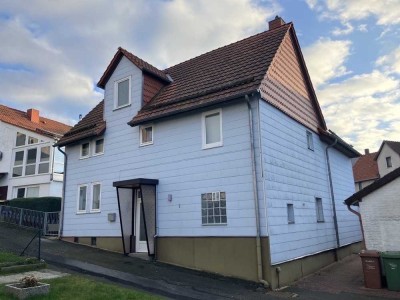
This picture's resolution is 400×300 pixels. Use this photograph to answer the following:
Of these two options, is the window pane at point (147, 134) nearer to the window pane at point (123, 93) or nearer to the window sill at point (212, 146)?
the window pane at point (123, 93)

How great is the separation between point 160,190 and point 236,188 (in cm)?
356

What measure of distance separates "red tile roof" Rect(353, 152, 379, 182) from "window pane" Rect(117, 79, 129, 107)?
37684 millimetres

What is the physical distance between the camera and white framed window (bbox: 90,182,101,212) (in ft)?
54.3

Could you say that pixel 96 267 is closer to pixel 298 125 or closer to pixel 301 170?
pixel 301 170

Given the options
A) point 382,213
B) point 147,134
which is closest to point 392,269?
point 382,213

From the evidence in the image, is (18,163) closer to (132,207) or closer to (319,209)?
(132,207)

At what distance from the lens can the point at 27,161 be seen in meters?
29.5

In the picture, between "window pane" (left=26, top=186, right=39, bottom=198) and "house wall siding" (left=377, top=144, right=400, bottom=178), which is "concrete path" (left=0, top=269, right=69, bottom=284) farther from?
"house wall siding" (left=377, top=144, right=400, bottom=178)

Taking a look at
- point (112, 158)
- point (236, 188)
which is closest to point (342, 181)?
point (236, 188)

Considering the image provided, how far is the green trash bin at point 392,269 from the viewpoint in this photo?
34.3 feet

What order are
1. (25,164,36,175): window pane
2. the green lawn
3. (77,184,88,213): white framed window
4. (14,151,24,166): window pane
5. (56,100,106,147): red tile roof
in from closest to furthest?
the green lawn < (56,100,106,147): red tile roof < (77,184,88,213): white framed window < (25,164,36,175): window pane < (14,151,24,166): window pane

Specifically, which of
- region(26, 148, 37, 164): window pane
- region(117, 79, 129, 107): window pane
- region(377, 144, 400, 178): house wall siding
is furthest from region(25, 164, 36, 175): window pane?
region(377, 144, 400, 178): house wall siding

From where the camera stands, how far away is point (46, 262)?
41.7 feet

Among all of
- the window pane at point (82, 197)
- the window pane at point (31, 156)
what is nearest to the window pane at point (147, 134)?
the window pane at point (82, 197)
